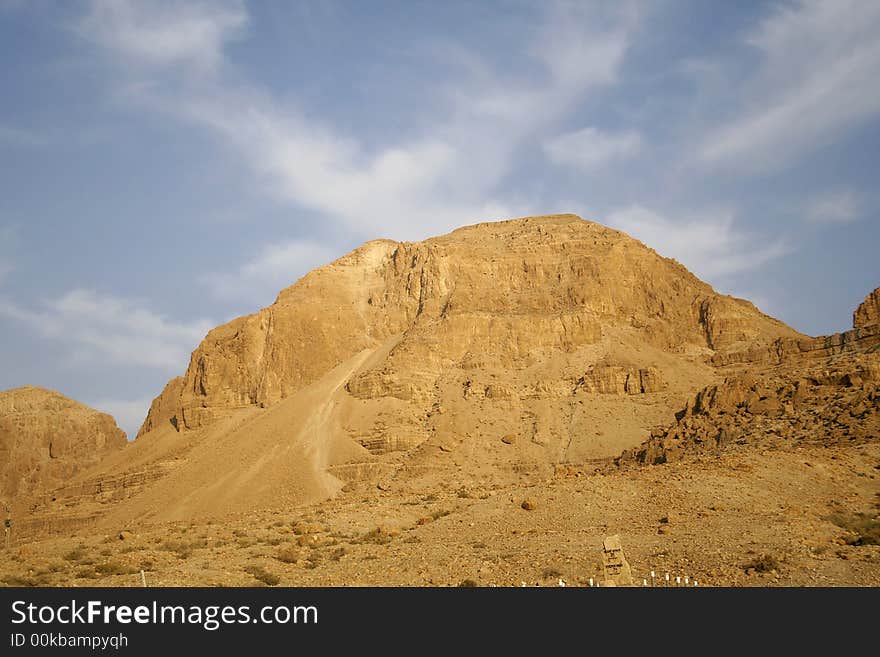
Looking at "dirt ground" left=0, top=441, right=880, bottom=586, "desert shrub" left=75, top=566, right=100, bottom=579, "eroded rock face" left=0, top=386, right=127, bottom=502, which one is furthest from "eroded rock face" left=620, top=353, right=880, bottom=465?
"eroded rock face" left=0, top=386, right=127, bottom=502

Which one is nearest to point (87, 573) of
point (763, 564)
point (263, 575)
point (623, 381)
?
point (263, 575)

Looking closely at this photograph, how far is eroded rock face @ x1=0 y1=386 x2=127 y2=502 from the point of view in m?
84.8

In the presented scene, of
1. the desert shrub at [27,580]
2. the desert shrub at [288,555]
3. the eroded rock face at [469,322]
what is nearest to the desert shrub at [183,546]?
the desert shrub at [288,555]

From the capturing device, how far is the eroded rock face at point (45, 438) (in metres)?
84.8

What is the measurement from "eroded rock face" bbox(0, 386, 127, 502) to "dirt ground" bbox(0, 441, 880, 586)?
57.9 meters

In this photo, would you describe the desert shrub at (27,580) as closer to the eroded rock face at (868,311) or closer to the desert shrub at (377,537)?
the desert shrub at (377,537)

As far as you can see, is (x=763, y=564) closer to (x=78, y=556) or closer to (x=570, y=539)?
(x=570, y=539)

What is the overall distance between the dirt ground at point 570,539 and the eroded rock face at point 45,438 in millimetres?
57937

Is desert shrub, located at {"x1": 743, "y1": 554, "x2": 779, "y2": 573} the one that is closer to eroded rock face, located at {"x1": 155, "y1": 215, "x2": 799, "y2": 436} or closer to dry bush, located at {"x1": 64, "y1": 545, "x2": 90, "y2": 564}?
dry bush, located at {"x1": 64, "y1": 545, "x2": 90, "y2": 564}

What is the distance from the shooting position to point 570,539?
23109mm
